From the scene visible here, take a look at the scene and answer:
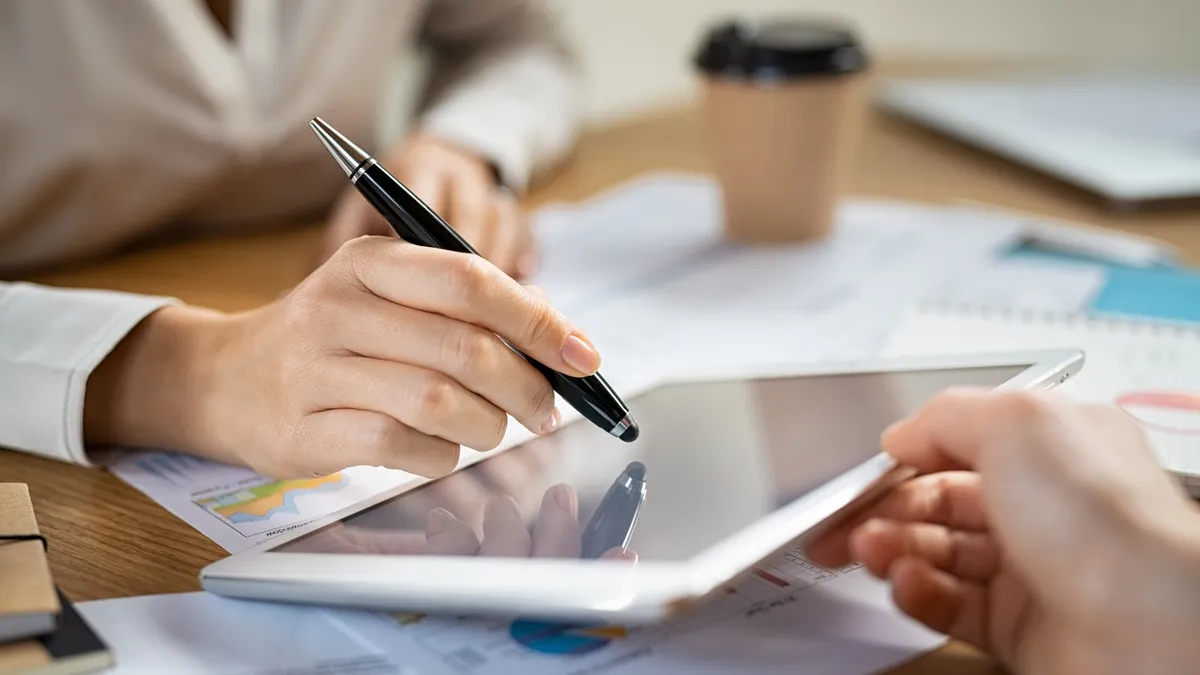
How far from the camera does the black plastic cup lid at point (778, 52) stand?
28.2 inches

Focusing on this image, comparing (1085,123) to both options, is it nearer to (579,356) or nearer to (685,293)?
(685,293)

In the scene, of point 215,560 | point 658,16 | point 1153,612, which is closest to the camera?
point 1153,612

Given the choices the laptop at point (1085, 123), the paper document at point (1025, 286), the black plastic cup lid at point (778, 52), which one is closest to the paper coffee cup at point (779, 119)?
the black plastic cup lid at point (778, 52)

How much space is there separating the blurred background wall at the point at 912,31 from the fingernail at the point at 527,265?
898 mm

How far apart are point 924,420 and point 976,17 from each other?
5.01ft

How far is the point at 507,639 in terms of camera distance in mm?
353

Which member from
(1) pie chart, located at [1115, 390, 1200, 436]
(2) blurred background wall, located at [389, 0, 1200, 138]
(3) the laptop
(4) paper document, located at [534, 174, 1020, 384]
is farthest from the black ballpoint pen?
(2) blurred background wall, located at [389, 0, 1200, 138]

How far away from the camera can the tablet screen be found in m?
0.36

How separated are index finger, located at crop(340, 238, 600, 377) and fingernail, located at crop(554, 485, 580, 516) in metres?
0.04

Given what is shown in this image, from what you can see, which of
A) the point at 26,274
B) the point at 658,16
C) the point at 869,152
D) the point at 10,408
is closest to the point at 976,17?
the point at 658,16

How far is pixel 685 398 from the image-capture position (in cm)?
49

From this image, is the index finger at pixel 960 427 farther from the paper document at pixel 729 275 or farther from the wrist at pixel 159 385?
the wrist at pixel 159 385

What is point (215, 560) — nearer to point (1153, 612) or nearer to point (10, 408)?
point (10, 408)

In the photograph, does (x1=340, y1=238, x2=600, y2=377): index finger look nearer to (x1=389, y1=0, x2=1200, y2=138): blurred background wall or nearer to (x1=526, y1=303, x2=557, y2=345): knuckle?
(x1=526, y1=303, x2=557, y2=345): knuckle
